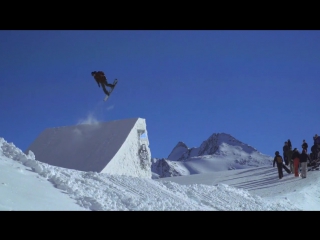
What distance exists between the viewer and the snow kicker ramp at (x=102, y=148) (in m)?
19.3

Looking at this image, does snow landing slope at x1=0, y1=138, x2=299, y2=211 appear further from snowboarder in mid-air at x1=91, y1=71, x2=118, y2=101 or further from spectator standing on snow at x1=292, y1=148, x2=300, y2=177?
snowboarder in mid-air at x1=91, y1=71, x2=118, y2=101

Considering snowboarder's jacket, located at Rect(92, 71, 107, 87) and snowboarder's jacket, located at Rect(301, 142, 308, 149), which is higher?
snowboarder's jacket, located at Rect(92, 71, 107, 87)

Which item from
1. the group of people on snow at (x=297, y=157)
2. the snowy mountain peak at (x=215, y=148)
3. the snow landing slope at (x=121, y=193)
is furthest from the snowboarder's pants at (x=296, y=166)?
the snowy mountain peak at (x=215, y=148)

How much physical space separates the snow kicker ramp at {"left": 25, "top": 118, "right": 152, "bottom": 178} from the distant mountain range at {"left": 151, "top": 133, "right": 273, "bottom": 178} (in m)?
32.2

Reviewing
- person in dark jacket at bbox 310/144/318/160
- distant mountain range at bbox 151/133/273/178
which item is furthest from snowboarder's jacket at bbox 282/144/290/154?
distant mountain range at bbox 151/133/273/178

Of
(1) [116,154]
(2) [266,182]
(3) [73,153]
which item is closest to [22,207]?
(2) [266,182]

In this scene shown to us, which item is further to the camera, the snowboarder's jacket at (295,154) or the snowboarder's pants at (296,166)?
the snowboarder's pants at (296,166)

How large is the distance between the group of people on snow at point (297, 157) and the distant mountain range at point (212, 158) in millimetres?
38536

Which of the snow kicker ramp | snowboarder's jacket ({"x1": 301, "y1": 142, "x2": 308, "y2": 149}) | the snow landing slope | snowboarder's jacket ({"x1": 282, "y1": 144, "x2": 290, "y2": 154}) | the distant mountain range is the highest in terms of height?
the distant mountain range

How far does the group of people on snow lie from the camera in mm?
14133

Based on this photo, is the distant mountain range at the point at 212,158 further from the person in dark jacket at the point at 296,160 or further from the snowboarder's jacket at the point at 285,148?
the person in dark jacket at the point at 296,160

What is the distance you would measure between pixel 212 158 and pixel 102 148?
302 ft
